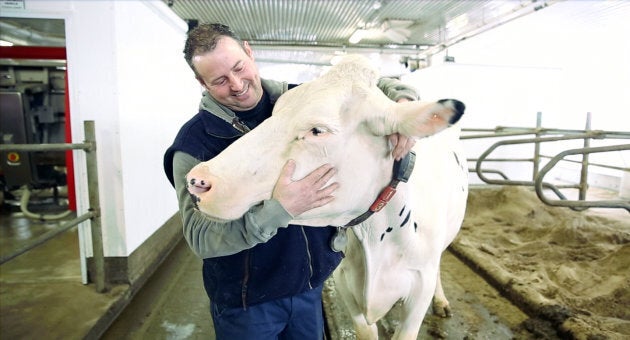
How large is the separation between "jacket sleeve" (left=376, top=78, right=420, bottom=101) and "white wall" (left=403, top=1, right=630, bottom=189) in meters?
3.56

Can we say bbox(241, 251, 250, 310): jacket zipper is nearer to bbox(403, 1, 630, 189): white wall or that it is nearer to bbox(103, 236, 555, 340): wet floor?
bbox(103, 236, 555, 340): wet floor

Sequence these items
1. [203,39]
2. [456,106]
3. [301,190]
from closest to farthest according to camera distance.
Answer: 1. [456,106]
2. [301,190]
3. [203,39]

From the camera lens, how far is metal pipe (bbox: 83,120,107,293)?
320 cm

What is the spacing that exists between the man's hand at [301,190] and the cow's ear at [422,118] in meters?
0.26

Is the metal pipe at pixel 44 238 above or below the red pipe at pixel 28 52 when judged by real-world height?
below

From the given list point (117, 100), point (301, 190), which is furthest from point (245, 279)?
point (117, 100)

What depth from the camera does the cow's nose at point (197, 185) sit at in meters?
1.08

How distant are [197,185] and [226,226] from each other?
20 cm

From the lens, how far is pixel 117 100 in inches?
134

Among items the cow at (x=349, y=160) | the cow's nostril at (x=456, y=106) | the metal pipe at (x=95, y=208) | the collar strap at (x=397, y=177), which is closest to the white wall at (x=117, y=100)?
the metal pipe at (x=95, y=208)

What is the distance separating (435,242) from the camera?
192 centimetres

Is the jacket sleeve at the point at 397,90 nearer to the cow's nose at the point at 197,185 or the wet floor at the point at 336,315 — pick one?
the cow's nose at the point at 197,185

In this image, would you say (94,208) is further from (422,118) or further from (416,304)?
(422,118)

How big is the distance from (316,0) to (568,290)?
5.09 metres
